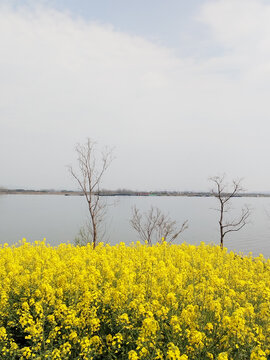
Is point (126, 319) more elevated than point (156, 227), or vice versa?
point (126, 319)

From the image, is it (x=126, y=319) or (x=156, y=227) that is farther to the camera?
(x=156, y=227)

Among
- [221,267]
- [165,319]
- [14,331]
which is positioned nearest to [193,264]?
[221,267]

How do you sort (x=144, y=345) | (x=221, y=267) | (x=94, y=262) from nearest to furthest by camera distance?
1. (x=144, y=345)
2. (x=94, y=262)
3. (x=221, y=267)

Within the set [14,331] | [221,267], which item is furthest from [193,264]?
[14,331]

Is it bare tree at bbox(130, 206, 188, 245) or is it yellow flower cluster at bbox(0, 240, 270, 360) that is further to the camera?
bare tree at bbox(130, 206, 188, 245)

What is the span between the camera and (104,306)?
5.08 metres

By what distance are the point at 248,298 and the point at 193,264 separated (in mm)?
2403

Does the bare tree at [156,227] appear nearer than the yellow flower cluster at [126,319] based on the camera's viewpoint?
No

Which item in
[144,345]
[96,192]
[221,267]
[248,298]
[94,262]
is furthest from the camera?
[96,192]

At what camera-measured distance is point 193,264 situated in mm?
8414

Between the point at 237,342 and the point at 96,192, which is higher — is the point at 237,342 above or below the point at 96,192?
below

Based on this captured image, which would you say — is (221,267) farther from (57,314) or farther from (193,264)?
(57,314)

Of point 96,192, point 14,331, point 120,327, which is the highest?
point 96,192

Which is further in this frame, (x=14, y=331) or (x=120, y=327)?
(x=14, y=331)
